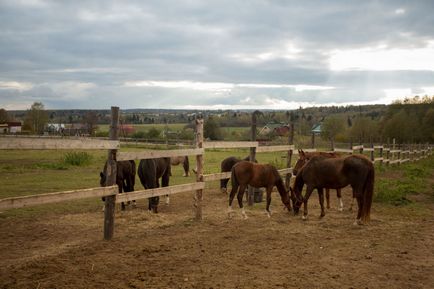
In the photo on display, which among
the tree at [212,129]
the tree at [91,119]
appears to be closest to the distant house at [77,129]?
the tree at [91,119]

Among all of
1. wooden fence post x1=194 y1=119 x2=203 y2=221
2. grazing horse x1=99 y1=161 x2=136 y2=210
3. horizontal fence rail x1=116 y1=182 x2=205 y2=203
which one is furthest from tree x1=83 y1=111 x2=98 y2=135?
horizontal fence rail x1=116 y1=182 x2=205 y2=203

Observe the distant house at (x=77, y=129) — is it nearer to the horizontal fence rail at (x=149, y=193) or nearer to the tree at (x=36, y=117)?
the tree at (x=36, y=117)

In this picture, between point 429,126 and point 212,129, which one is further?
point 429,126

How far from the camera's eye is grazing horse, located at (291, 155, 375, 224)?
8.81 meters

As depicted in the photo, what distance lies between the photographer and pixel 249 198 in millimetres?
11281

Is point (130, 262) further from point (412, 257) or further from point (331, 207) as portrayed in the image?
point (331, 207)

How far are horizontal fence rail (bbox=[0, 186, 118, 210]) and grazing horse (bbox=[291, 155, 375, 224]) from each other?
4.85m

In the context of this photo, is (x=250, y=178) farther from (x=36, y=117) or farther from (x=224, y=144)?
(x=36, y=117)

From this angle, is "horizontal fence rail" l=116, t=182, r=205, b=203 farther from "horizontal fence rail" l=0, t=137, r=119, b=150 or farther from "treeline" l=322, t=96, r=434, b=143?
"treeline" l=322, t=96, r=434, b=143

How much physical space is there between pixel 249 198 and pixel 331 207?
2.31 m

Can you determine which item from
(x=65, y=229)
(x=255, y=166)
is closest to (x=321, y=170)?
(x=255, y=166)

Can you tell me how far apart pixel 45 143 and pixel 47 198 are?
2.59 ft

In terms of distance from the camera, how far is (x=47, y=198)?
18.7ft

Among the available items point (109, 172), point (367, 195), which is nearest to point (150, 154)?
point (109, 172)
